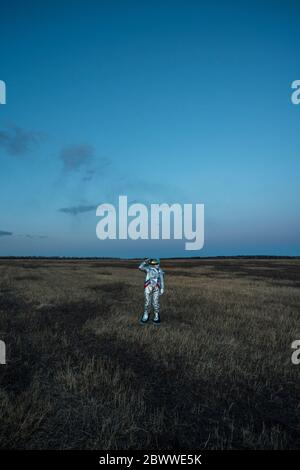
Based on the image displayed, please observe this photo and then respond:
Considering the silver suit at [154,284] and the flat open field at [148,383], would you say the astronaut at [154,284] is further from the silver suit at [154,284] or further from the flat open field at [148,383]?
the flat open field at [148,383]

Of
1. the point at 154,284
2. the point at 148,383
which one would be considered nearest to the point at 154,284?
the point at 154,284

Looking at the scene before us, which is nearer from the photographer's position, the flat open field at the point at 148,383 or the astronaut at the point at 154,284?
the flat open field at the point at 148,383

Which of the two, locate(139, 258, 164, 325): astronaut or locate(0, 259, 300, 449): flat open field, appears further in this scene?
locate(139, 258, 164, 325): astronaut

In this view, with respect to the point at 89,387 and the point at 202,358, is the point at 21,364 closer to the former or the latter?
the point at 89,387

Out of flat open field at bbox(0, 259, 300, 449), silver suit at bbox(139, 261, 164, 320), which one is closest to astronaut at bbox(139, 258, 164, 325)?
Answer: silver suit at bbox(139, 261, 164, 320)

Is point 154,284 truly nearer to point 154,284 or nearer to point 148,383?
point 154,284

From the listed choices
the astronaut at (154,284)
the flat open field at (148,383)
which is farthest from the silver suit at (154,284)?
the flat open field at (148,383)

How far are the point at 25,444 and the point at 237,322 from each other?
29.0 ft

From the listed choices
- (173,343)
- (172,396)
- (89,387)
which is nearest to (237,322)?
(173,343)

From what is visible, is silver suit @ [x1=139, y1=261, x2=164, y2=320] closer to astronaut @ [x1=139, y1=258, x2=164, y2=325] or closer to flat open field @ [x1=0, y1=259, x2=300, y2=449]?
astronaut @ [x1=139, y1=258, x2=164, y2=325]

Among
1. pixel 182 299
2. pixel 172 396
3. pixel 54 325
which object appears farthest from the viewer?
pixel 182 299

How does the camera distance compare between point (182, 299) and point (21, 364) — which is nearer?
point (21, 364)

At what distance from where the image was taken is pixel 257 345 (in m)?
8.18

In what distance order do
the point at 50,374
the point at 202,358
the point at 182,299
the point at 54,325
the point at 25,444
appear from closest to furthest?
the point at 25,444, the point at 50,374, the point at 202,358, the point at 54,325, the point at 182,299
